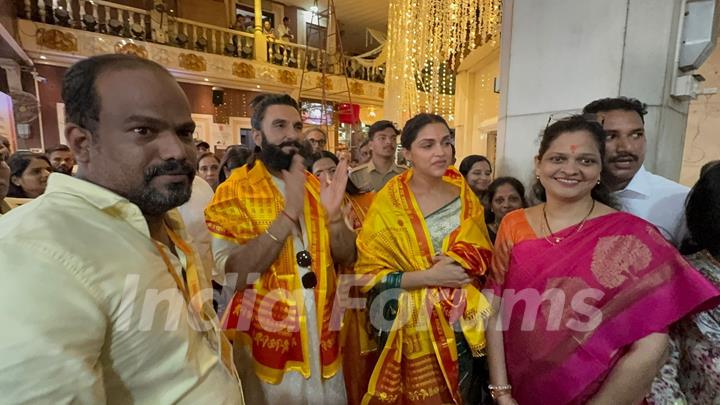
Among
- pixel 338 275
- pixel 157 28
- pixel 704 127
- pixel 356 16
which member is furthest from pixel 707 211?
pixel 356 16

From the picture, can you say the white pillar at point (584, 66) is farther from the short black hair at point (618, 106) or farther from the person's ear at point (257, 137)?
the person's ear at point (257, 137)

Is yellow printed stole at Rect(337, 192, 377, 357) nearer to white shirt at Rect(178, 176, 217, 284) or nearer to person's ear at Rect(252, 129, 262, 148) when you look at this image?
person's ear at Rect(252, 129, 262, 148)

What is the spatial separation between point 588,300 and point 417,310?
0.61 meters

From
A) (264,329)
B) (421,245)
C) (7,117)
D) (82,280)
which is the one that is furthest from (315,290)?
(7,117)

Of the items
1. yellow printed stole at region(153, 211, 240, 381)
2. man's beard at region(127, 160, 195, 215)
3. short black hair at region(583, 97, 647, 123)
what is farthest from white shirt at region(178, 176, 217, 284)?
short black hair at region(583, 97, 647, 123)

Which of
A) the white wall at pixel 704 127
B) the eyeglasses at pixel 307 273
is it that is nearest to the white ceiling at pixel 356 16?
the white wall at pixel 704 127

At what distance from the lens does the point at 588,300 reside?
3.71ft

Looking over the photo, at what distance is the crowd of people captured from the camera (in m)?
0.60

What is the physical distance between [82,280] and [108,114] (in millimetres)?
361

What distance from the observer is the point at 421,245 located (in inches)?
56.7

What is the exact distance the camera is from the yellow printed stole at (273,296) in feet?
4.23

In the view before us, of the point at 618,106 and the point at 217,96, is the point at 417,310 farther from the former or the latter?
the point at 217,96

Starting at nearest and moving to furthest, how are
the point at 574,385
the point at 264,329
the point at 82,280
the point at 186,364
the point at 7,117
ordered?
the point at 82,280 → the point at 186,364 → the point at 574,385 → the point at 264,329 → the point at 7,117

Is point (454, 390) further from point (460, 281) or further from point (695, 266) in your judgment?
point (695, 266)
